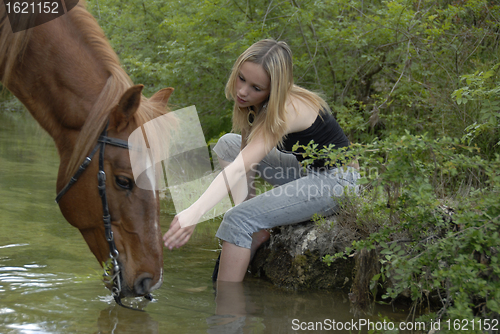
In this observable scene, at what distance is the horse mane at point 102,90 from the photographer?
7.64 ft

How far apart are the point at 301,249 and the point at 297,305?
56 cm

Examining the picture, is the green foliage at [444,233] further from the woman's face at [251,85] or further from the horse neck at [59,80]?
the horse neck at [59,80]

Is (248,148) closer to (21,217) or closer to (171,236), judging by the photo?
(171,236)

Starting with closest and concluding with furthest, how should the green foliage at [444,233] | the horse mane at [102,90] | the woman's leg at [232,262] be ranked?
1. the green foliage at [444,233]
2. the horse mane at [102,90]
3. the woman's leg at [232,262]

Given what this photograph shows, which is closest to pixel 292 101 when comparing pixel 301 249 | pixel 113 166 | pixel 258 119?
pixel 258 119

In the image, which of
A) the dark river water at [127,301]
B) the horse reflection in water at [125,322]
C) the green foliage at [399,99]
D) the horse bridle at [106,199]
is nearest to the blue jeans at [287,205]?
the green foliage at [399,99]

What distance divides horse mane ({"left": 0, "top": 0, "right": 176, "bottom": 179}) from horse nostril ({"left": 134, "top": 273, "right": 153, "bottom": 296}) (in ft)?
2.23

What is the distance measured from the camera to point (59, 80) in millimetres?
2402

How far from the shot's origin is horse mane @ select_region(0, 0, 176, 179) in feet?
7.64

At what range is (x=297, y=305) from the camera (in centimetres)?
298

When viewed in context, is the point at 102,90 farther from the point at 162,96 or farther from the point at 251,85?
the point at 251,85

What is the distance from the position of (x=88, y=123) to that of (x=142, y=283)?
0.91 metres

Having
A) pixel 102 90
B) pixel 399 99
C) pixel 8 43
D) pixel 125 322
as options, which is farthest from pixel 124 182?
pixel 399 99

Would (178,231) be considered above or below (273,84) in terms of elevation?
below
